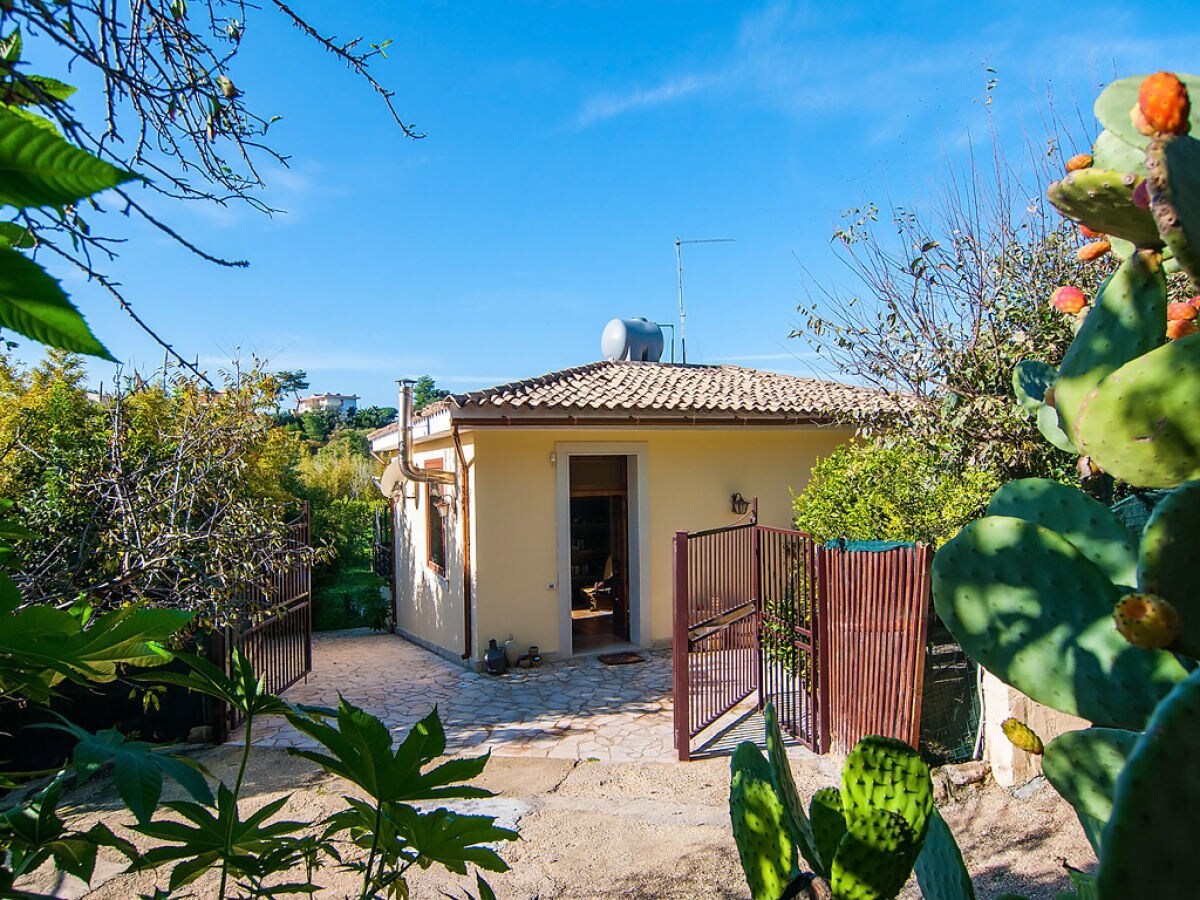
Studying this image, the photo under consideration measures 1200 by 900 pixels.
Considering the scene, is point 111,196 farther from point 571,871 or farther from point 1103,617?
point 571,871

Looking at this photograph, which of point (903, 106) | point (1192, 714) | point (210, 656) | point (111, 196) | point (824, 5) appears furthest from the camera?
point (903, 106)

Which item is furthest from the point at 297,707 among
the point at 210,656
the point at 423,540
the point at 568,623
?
the point at 423,540

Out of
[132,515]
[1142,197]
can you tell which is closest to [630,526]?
[132,515]

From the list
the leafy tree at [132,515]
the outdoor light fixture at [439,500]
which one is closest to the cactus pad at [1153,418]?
the leafy tree at [132,515]

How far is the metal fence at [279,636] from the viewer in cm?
727

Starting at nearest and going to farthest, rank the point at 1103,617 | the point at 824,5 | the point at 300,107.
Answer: the point at 1103,617
the point at 300,107
the point at 824,5

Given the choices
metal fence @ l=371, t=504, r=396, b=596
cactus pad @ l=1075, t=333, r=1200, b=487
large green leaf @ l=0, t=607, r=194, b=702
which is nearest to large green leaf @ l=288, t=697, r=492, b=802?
large green leaf @ l=0, t=607, r=194, b=702

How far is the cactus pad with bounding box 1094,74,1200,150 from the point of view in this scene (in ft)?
5.16

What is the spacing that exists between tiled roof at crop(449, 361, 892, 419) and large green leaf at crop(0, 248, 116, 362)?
875cm

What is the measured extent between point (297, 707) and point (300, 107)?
2.69 m

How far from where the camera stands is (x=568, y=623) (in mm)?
10914

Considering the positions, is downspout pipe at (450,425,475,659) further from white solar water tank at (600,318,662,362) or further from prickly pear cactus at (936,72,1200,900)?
prickly pear cactus at (936,72,1200,900)

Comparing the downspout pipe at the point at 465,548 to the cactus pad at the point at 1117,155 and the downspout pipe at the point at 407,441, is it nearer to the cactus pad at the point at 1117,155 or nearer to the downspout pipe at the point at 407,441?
the downspout pipe at the point at 407,441

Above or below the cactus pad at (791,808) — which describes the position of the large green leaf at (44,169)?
above
